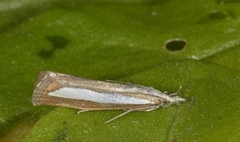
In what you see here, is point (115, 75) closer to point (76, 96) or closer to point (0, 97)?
point (76, 96)

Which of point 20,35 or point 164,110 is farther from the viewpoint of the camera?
point 20,35

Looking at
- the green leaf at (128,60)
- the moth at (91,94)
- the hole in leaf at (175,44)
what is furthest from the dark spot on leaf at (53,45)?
the hole in leaf at (175,44)

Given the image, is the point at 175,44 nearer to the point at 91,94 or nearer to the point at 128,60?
the point at 128,60

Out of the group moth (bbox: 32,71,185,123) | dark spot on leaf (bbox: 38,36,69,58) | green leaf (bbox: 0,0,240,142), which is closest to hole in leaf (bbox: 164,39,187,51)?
green leaf (bbox: 0,0,240,142)

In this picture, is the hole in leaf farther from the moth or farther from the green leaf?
the moth

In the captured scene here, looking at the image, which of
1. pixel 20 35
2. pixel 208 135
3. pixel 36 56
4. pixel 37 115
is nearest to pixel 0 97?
pixel 37 115

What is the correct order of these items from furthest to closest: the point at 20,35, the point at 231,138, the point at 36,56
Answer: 1. the point at 20,35
2. the point at 36,56
3. the point at 231,138
